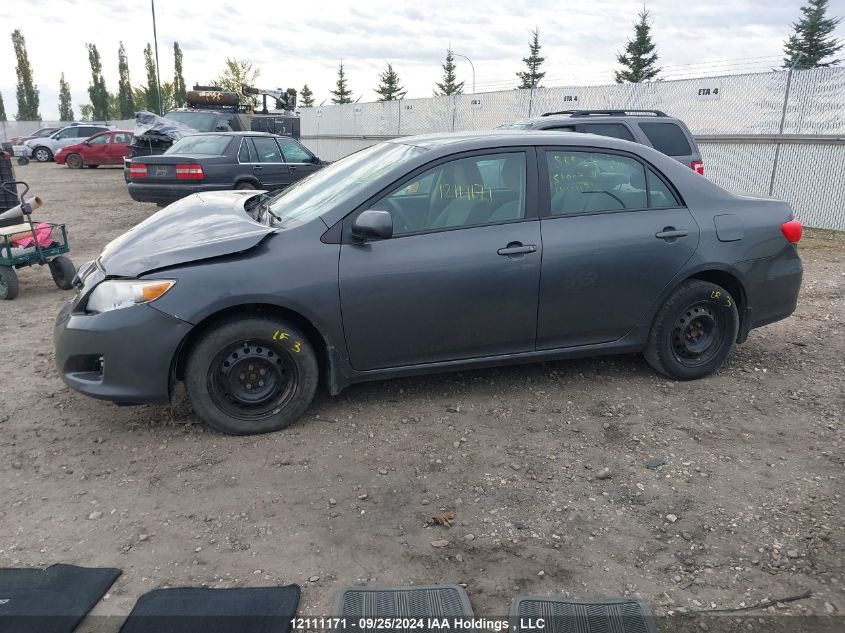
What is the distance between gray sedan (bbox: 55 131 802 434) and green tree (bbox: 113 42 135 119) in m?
67.4

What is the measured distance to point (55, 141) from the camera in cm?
3081

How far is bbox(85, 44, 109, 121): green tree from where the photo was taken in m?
63.7

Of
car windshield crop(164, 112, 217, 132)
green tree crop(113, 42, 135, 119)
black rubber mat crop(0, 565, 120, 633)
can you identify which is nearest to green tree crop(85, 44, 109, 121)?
green tree crop(113, 42, 135, 119)

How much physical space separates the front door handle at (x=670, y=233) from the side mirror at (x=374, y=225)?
1807 mm

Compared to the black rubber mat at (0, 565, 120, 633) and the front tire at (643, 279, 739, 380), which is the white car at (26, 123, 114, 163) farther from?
the black rubber mat at (0, 565, 120, 633)

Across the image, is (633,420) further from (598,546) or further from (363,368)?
(363,368)

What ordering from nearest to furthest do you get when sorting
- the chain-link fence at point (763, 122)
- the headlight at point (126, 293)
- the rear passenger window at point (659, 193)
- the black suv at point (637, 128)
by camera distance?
the headlight at point (126, 293) < the rear passenger window at point (659, 193) < the black suv at point (637, 128) < the chain-link fence at point (763, 122)

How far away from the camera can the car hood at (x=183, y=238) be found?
3.71 metres

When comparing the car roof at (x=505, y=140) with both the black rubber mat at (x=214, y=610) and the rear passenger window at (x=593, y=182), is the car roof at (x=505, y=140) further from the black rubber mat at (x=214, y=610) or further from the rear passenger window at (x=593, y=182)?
the black rubber mat at (x=214, y=610)

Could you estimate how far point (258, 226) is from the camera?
3.99m

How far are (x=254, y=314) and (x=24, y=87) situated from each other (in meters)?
72.6

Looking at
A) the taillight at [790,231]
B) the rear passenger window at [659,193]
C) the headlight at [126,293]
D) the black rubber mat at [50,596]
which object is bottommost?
the black rubber mat at [50,596]

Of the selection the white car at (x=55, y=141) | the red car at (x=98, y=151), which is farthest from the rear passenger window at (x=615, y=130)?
the white car at (x=55, y=141)

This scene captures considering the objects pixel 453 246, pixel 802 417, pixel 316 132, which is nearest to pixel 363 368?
pixel 453 246
